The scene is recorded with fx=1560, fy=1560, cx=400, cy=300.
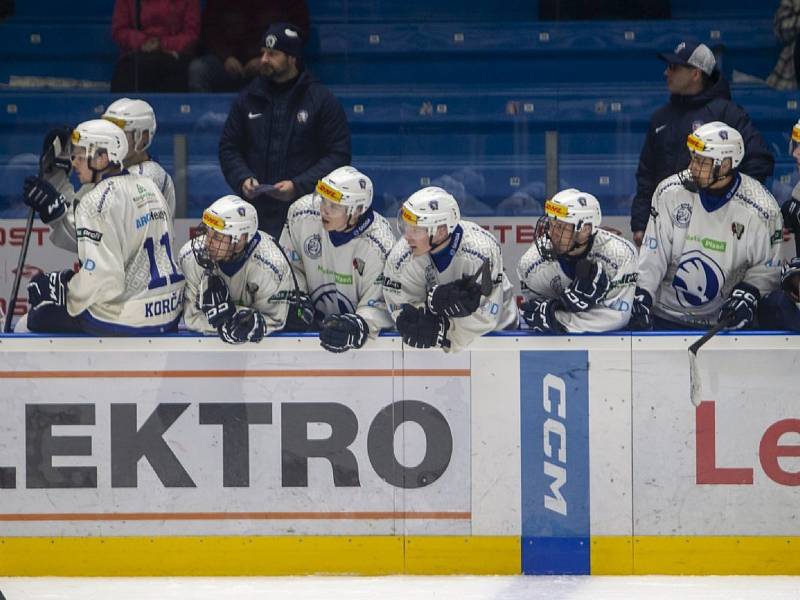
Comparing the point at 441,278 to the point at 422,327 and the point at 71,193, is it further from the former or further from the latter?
the point at 71,193

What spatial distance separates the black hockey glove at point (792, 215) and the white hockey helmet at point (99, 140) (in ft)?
7.48

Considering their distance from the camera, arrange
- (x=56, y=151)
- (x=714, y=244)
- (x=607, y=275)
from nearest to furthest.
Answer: (x=607, y=275)
(x=714, y=244)
(x=56, y=151)

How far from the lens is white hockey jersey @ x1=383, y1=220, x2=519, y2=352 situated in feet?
16.4

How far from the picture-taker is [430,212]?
16.2ft

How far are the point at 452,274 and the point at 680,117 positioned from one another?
148cm

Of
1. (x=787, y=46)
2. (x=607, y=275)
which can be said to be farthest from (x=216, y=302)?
(x=787, y=46)

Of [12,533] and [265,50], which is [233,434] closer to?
[12,533]

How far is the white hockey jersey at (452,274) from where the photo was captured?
4.99 meters

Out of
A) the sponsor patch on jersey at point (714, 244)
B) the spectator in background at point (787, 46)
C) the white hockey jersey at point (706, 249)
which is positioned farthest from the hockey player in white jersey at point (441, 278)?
the spectator in background at point (787, 46)

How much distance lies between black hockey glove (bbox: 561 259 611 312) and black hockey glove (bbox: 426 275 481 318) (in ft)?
1.03

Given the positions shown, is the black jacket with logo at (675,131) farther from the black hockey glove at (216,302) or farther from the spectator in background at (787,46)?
the black hockey glove at (216,302)

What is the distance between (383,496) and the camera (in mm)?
5047

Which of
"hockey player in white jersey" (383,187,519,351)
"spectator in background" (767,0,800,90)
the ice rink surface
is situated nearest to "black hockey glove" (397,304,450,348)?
"hockey player in white jersey" (383,187,519,351)

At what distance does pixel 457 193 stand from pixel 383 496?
236 centimetres
